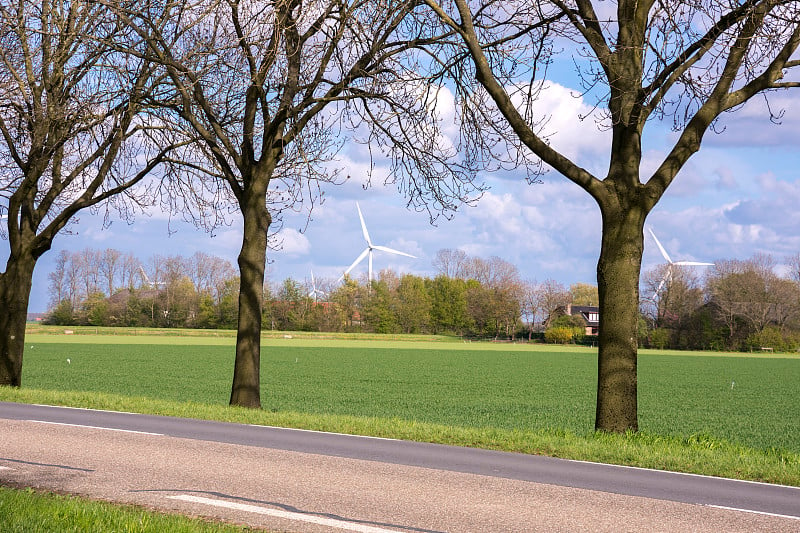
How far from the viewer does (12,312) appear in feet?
72.4

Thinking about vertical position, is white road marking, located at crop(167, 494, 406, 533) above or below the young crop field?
above

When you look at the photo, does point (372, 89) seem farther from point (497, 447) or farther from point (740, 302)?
point (740, 302)

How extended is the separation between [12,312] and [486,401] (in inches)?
610

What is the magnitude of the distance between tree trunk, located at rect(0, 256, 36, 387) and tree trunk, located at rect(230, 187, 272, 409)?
838cm

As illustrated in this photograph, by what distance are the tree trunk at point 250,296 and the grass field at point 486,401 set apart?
0.96 m

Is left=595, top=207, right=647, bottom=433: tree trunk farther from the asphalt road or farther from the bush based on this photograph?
the bush

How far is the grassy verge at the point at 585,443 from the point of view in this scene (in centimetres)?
1007

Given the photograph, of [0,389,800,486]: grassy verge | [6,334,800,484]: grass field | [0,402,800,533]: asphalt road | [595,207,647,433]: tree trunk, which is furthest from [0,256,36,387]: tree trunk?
[595,207,647,433]: tree trunk

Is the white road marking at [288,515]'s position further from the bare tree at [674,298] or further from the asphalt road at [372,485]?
the bare tree at [674,298]

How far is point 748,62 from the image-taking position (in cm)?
1252

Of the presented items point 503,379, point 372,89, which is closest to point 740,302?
point 503,379

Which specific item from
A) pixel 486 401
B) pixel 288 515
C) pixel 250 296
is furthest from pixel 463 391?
pixel 288 515

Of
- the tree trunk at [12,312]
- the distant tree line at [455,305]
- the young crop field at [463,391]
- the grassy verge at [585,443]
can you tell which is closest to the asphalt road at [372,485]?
the grassy verge at [585,443]

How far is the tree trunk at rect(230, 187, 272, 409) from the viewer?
54.6 ft
